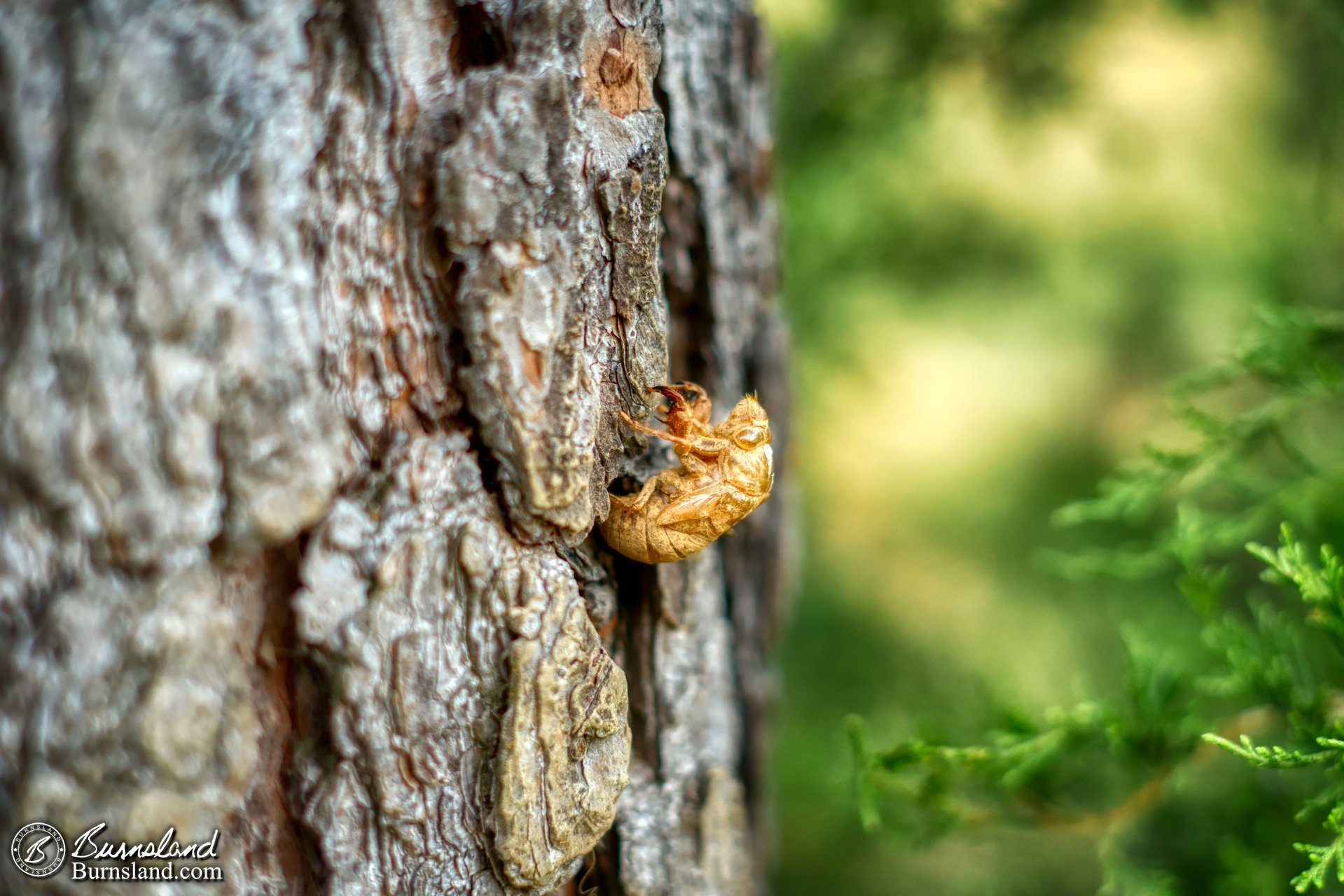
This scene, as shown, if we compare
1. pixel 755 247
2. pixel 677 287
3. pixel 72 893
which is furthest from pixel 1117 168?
pixel 72 893

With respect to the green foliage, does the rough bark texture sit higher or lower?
higher

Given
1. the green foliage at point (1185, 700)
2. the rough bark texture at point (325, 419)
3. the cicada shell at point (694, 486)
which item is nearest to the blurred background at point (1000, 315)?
the green foliage at point (1185, 700)

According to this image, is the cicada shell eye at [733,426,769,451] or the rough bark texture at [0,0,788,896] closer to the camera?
the rough bark texture at [0,0,788,896]

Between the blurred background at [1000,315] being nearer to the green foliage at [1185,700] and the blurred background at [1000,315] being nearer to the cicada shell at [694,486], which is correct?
the green foliage at [1185,700]

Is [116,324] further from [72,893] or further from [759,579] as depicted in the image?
[759,579]

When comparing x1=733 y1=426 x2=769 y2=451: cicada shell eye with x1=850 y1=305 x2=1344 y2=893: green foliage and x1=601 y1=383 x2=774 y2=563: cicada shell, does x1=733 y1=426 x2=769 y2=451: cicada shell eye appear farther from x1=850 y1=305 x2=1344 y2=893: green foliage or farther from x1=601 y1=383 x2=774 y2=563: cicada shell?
x1=850 y1=305 x2=1344 y2=893: green foliage

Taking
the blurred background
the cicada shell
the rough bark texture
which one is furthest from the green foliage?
the rough bark texture
